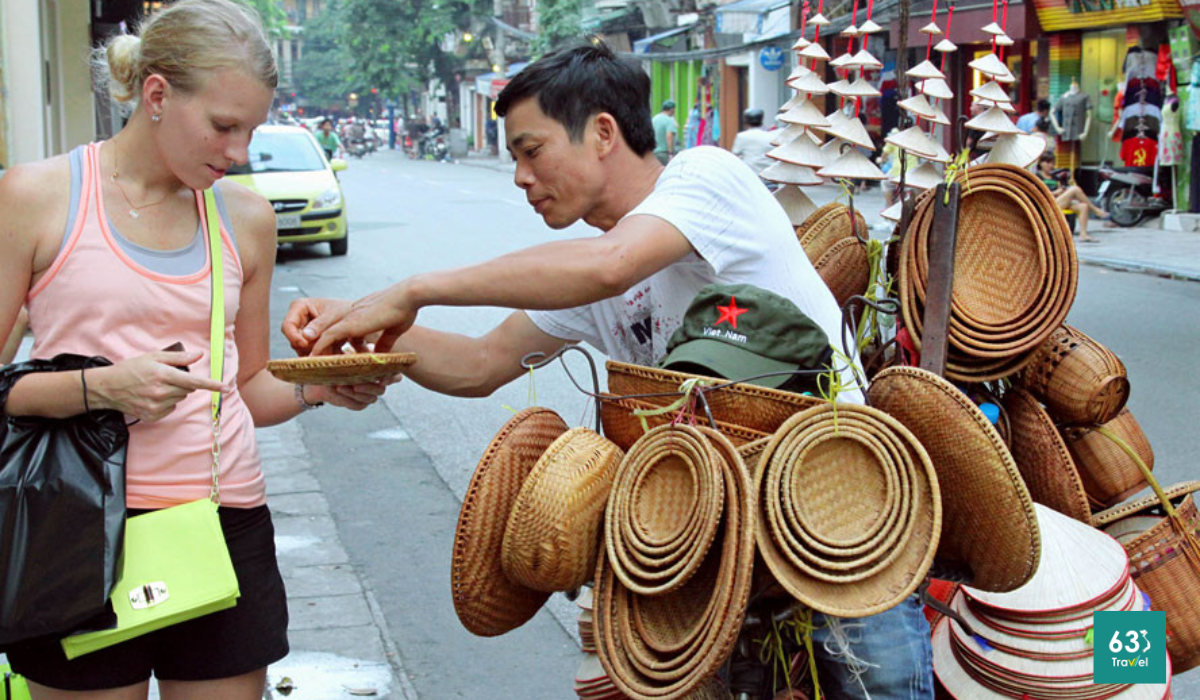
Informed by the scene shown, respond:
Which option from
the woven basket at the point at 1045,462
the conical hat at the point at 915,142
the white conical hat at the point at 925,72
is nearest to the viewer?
the woven basket at the point at 1045,462

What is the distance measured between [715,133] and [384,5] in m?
30.8

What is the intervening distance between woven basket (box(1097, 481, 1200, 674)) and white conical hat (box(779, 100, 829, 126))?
1294mm

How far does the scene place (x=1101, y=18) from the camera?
18.7 metres

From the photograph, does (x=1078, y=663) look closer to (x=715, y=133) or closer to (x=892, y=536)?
(x=892, y=536)

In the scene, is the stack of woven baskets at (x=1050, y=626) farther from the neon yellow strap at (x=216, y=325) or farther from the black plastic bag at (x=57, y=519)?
the black plastic bag at (x=57, y=519)

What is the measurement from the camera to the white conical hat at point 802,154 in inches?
131

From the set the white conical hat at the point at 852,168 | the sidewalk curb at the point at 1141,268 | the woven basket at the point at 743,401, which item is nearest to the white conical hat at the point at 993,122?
the white conical hat at the point at 852,168

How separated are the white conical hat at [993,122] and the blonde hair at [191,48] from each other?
1606mm

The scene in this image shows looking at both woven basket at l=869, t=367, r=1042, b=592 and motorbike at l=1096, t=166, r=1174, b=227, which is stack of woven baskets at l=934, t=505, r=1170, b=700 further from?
motorbike at l=1096, t=166, r=1174, b=227

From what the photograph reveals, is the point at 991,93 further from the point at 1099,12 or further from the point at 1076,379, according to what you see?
the point at 1099,12

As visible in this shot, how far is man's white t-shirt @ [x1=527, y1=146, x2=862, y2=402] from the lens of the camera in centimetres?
224

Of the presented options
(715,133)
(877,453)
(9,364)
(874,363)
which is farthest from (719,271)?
(715,133)

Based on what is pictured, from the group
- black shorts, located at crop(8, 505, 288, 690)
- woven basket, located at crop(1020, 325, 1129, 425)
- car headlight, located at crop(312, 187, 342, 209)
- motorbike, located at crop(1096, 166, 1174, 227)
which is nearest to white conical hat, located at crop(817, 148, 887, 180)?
woven basket, located at crop(1020, 325, 1129, 425)

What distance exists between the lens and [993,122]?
117 inches
